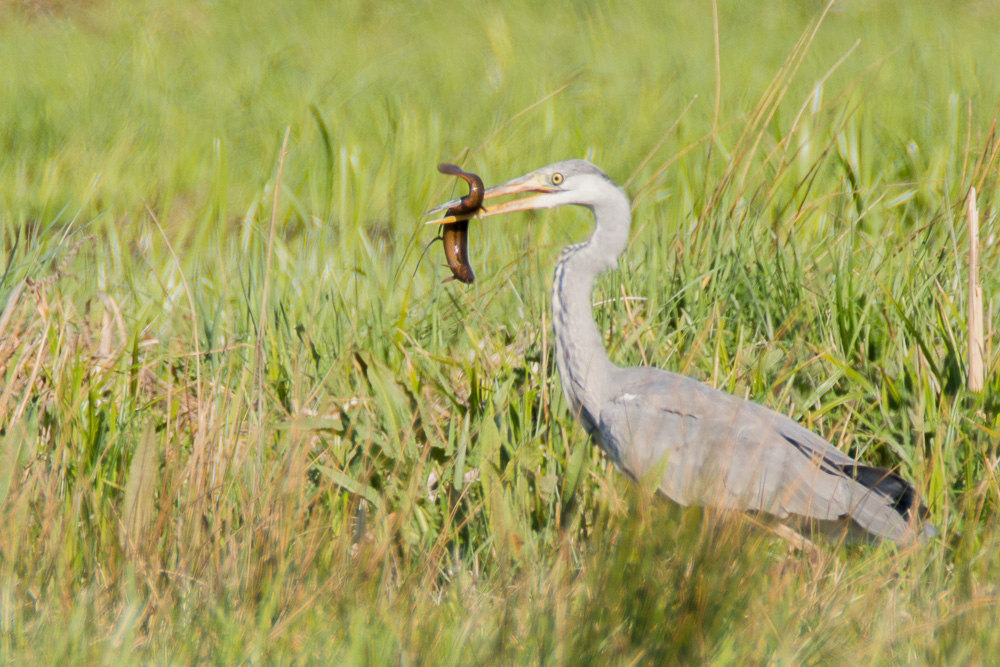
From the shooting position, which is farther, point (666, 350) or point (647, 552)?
point (666, 350)

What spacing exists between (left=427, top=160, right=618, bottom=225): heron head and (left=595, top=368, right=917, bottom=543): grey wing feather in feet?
2.19

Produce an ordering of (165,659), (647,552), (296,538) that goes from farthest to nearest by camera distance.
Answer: (296,538)
(647,552)
(165,659)

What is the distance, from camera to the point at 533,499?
2.92 m

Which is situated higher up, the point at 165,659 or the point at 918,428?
the point at 165,659

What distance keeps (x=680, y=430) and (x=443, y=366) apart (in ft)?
3.26

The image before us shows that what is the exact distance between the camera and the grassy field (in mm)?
2188

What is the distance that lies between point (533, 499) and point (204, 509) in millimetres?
939

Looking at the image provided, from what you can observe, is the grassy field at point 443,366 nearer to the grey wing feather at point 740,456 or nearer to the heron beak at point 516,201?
the grey wing feather at point 740,456

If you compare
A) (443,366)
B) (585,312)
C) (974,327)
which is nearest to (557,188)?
(585,312)

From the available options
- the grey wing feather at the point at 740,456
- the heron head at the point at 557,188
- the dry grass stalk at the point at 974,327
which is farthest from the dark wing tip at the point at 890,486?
the heron head at the point at 557,188

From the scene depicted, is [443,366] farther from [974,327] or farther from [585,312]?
[974,327]

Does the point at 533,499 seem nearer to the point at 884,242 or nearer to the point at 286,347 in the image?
the point at 286,347

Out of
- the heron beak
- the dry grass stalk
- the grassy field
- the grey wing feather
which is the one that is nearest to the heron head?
the heron beak

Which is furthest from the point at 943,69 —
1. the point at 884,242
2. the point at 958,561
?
the point at 958,561
